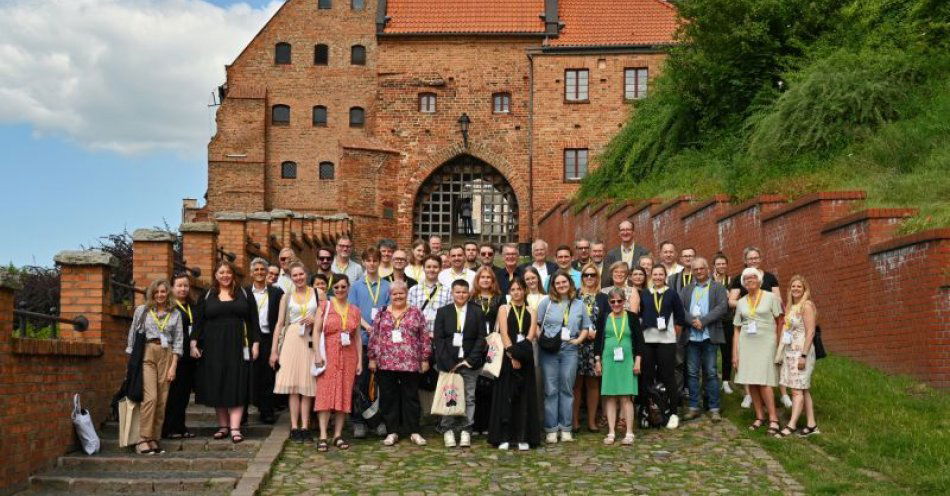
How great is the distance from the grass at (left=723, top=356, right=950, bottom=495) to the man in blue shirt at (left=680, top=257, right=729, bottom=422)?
0.42 meters

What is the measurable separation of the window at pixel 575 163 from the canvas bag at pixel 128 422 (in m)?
30.1

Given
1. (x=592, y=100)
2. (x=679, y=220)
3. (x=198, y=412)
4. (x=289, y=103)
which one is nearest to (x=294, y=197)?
(x=289, y=103)

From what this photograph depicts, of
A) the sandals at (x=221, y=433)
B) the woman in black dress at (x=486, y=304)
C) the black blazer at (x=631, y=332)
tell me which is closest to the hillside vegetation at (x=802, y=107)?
the black blazer at (x=631, y=332)

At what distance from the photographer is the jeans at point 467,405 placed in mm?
11344

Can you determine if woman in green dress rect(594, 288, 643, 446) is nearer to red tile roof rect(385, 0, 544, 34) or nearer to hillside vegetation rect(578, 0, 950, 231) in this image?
hillside vegetation rect(578, 0, 950, 231)

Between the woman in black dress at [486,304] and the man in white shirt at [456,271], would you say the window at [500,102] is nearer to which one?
the man in white shirt at [456,271]

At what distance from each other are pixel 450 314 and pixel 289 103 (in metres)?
32.7

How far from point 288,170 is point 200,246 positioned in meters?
28.0

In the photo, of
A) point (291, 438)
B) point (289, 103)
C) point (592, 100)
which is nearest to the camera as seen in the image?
point (291, 438)

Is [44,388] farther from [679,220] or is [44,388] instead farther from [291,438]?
[679,220]

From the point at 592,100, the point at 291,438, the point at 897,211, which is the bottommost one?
the point at 291,438

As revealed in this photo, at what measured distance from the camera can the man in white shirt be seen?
1265cm

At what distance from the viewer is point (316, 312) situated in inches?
451

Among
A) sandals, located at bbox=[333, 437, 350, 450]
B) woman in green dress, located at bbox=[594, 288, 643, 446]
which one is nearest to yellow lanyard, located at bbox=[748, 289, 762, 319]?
woman in green dress, located at bbox=[594, 288, 643, 446]
